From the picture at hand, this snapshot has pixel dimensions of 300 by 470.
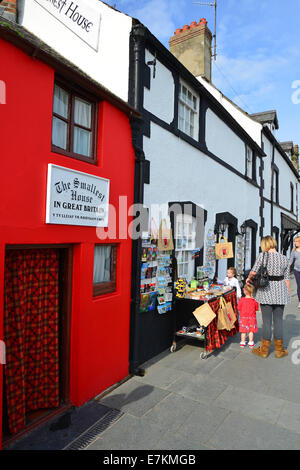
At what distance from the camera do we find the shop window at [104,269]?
15.3 ft

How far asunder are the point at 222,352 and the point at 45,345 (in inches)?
143

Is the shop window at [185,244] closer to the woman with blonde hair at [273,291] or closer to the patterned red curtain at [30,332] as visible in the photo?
the woman with blonde hair at [273,291]

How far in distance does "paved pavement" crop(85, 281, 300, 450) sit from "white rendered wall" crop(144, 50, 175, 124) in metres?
4.61

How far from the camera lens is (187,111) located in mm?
7359

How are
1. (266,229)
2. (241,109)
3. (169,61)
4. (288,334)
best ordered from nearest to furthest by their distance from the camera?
(169,61) < (288,334) < (241,109) < (266,229)

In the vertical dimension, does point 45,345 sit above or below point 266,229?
below

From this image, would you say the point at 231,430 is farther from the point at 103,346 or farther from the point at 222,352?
the point at 222,352

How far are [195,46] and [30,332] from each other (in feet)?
36.3

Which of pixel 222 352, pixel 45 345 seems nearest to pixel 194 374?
pixel 222 352

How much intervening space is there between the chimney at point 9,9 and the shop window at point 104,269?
325 cm

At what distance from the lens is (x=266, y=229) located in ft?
48.0

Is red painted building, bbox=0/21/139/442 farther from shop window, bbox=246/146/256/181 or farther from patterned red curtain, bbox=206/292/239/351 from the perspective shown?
shop window, bbox=246/146/256/181
